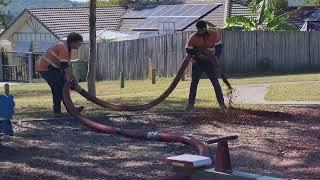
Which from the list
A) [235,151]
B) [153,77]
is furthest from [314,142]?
[153,77]

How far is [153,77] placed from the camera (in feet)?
87.5

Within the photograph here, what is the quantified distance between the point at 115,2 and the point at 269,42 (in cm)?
4237

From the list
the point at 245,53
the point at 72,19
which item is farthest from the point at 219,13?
the point at 245,53

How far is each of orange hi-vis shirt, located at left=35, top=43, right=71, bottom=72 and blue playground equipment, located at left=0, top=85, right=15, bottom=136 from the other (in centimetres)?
256

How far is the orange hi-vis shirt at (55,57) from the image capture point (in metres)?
12.6

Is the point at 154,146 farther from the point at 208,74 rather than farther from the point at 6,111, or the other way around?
the point at 208,74

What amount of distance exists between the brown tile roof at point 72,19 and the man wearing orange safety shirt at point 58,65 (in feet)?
112

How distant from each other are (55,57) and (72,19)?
37733 mm

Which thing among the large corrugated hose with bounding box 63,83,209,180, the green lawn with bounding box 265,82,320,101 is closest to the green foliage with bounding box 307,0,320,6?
the green lawn with bounding box 265,82,320,101

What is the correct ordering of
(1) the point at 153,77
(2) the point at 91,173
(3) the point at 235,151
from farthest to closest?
(1) the point at 153,77 → (3) the point at 235,151 → (2) the point at 91,173

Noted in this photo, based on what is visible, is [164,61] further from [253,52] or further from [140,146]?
[140,146]

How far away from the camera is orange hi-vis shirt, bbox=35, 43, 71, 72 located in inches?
495

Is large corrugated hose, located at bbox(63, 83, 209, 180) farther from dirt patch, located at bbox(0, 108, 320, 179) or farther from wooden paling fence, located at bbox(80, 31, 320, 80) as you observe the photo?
wooden paling fence, located at bbox(80, 31, 320, 80)

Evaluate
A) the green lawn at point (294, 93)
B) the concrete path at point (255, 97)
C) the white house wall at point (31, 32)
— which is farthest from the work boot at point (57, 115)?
the white house wall at point (31, 32)
